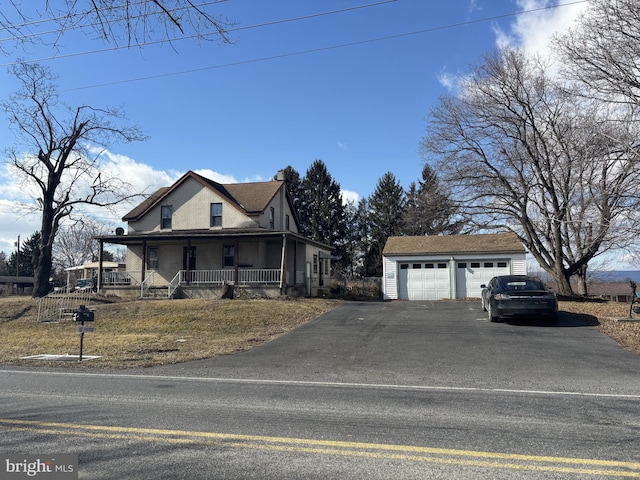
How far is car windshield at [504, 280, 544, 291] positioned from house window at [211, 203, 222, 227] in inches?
734

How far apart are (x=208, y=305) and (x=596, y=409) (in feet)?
58.8

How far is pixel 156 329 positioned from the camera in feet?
60.5

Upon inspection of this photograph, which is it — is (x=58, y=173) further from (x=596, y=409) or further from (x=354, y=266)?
(x=354, y=266)

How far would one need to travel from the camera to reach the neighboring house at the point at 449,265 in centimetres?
2728

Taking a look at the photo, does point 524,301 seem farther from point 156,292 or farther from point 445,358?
point 156,292

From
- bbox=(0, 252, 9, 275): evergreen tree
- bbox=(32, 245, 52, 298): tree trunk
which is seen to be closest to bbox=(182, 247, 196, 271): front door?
bbox=(32, 245, 52, 298): tree trunk

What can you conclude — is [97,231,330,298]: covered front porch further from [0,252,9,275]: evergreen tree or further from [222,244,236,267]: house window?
[0,252,9,275]: evergreen tree

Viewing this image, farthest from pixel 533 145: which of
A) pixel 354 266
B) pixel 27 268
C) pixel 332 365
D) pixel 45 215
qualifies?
pixel 27 268

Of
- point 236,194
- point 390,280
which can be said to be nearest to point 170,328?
point 390,280

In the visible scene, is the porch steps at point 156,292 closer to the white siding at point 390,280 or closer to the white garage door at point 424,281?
the white siding at point 390,280

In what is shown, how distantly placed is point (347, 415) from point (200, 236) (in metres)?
21.9

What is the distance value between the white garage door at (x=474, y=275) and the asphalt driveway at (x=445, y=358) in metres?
10.9

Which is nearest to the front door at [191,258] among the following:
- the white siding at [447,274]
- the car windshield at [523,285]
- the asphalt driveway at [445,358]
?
the white siding at [447,274]

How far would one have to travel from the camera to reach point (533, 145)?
2664 centimetres
